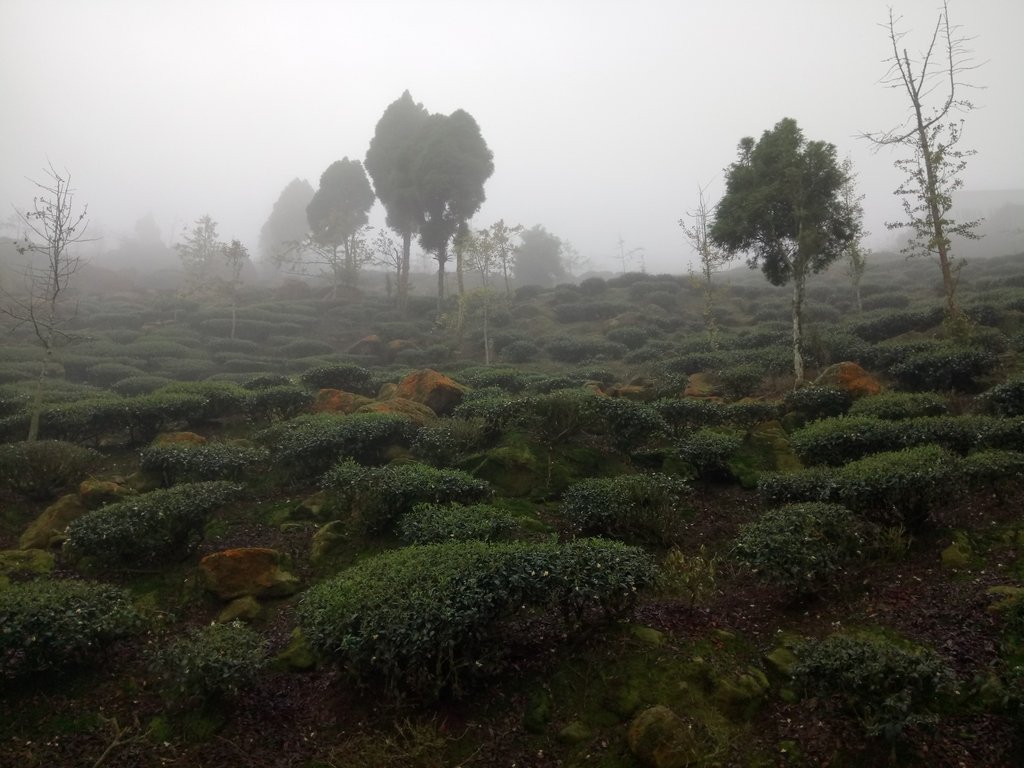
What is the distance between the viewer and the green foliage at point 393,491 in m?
8.65

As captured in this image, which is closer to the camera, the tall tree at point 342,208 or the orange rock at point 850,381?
the orange rock at point 850,381

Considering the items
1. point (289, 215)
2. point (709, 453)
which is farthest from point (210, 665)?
point (289, 215)

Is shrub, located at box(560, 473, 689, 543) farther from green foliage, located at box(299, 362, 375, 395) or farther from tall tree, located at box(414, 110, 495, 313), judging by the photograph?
tall tree, located at box(414, 110, 495, 313)

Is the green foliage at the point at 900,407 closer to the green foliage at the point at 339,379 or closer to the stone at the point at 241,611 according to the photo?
the stone at the point at 241,611

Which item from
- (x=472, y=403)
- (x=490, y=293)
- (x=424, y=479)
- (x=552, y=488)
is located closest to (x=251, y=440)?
(x=472, y=403)

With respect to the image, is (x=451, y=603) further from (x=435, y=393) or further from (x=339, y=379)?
(x=339, y=379)

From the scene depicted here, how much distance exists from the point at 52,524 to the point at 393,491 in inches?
212

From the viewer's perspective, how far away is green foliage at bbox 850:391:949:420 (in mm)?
10445

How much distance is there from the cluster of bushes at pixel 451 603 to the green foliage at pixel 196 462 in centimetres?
553

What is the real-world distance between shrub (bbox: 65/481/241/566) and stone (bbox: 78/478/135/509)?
1.59 meters

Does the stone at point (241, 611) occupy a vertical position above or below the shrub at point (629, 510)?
below

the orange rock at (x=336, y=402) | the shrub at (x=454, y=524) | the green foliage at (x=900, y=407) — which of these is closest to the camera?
the shrub at (x=454, y=524)

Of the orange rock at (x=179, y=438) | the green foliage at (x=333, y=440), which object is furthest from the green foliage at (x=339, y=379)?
the orange rock at (x=179, y=438)

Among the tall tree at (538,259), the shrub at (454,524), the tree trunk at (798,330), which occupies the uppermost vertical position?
the tall tree at (538,259)
